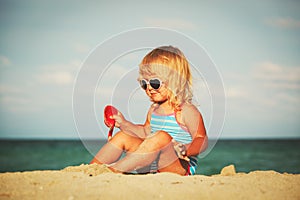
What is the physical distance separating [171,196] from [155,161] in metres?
0.85

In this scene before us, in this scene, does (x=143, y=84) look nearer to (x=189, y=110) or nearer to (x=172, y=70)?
(x=172, y=70)

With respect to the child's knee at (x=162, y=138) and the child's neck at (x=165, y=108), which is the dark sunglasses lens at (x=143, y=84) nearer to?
the child's neck at (x=165, y=108)

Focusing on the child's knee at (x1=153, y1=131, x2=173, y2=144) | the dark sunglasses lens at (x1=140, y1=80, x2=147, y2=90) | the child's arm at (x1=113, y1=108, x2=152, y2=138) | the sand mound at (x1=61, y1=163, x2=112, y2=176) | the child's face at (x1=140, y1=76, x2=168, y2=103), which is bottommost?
the sand mound at (x1=61, y1=163, x2=112, y2=176)

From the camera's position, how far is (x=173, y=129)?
347cm

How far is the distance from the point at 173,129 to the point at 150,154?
515 mm

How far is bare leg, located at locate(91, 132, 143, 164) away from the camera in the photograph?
10.9 ft

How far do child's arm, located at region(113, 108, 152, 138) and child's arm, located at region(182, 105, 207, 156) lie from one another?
44 centimetres

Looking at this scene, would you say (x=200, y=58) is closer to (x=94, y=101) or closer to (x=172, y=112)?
(x=172, y=112)

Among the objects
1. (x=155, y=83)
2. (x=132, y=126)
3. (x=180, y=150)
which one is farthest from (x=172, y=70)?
(x=180, y=150)

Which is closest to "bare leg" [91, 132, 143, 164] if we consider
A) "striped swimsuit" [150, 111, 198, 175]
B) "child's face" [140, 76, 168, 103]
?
"striped swimsuit" [150, 111, 198, 175]

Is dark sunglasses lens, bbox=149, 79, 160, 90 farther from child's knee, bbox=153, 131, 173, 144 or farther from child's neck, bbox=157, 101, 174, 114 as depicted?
child's knee, bbox=153, 131, 173, 144

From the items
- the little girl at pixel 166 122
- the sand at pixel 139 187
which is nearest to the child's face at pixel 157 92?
the little girl at pixel 166 122

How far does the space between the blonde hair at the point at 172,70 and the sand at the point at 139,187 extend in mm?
898

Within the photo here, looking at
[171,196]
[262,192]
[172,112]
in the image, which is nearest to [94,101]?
[172,112]
